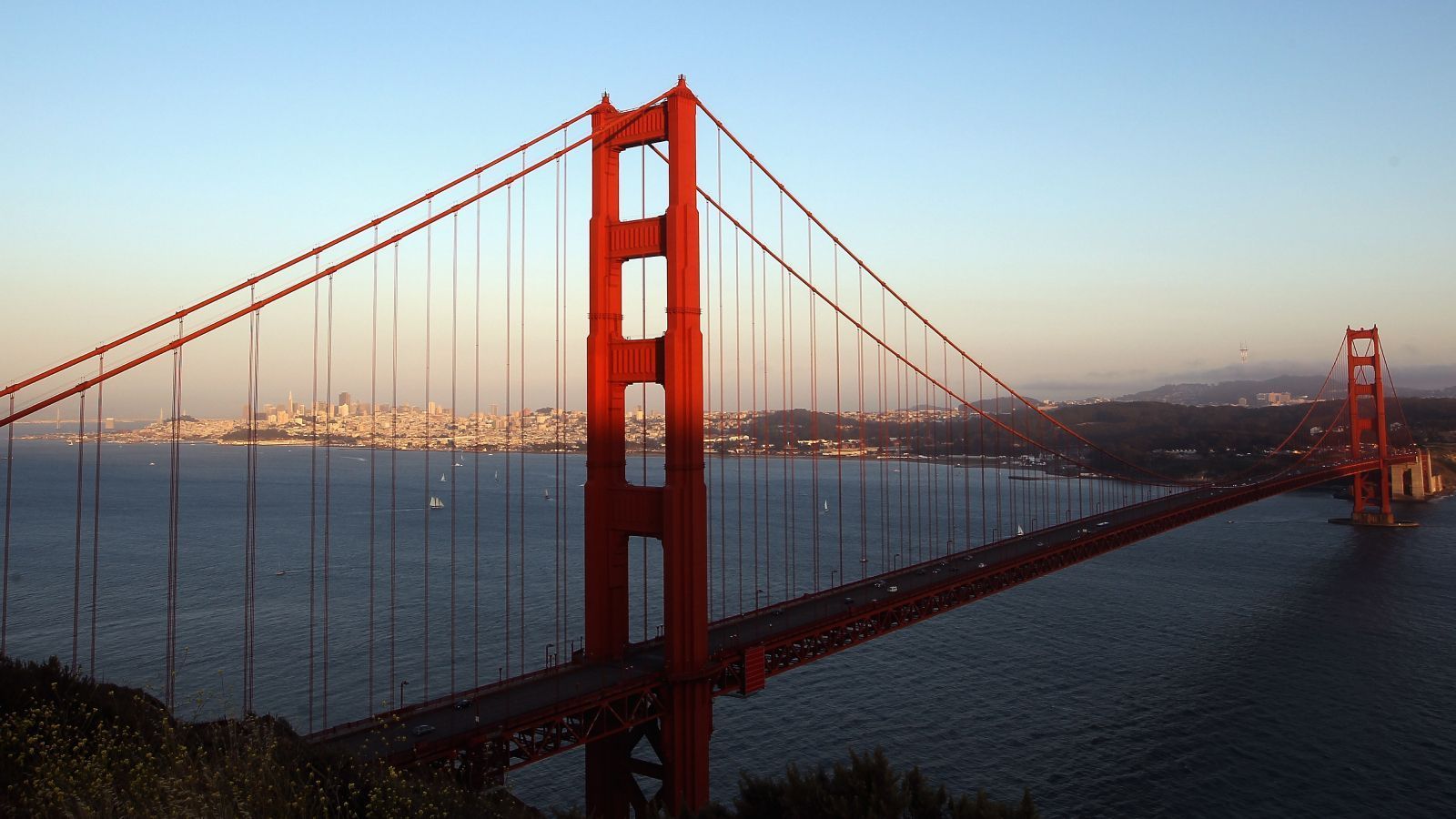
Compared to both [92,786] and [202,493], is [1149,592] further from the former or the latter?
[202,493]

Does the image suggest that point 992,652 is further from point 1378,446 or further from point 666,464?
point 1378,446

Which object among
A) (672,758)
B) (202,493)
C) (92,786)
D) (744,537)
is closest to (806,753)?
(672,758)

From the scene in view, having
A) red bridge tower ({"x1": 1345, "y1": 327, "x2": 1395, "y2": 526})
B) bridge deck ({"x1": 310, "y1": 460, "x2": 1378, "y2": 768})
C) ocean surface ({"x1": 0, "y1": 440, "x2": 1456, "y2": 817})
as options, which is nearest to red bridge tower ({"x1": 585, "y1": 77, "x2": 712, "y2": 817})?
bridge deck ({"x1": 310, "y1": 460, "x2": 1378, "y2": 768})

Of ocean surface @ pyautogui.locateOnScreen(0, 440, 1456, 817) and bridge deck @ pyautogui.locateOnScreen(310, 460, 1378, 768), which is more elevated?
bridge deck @ pyautogui.locateOnScreen(310, 460, 1378, 768)

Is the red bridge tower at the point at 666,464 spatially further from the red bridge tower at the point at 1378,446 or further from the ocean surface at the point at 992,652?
the red bridge tower at the point at 1378,446

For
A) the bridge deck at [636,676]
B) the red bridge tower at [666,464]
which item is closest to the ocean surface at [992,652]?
the bridge deck at [636,676]

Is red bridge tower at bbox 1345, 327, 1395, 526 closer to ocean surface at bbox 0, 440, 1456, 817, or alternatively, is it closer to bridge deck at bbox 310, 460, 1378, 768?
ocean surface at bbox 0, 440, 1456, 817

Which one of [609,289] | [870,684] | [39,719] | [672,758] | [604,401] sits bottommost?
[870,684]
